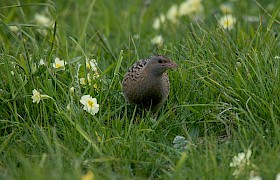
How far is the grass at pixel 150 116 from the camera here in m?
4.70

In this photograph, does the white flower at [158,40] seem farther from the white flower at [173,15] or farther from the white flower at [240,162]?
the white flower at [240,162]

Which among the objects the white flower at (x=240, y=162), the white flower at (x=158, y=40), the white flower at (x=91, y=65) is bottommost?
the white flower at (x=158, y=40)

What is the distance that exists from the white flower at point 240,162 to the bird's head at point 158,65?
1.53 m

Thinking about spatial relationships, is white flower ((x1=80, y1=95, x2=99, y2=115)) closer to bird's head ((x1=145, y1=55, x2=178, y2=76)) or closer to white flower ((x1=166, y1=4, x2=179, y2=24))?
bird's head ((x1=145, y1=55, x2=178, y2=76))

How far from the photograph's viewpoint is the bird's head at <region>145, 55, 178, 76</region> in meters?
5.93

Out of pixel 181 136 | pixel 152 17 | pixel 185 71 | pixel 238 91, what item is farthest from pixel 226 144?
pixel 152 17

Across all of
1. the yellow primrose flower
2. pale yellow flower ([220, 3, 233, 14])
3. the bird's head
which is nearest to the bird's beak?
the bird's head

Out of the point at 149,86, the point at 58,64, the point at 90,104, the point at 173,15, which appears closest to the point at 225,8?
the point at 173,15

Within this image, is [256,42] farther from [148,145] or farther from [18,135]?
[18,135]

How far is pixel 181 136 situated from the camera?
207 inches

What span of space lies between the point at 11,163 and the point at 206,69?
1.91 metres

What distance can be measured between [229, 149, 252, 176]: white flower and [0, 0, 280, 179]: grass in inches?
1.1

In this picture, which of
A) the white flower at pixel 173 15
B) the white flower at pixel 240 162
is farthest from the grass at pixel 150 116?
the white flower at pixel 173 15

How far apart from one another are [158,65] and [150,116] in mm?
476
